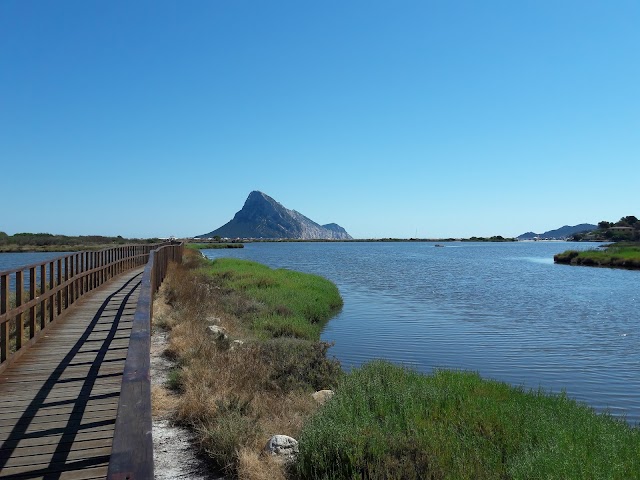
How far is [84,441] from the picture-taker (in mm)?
5465

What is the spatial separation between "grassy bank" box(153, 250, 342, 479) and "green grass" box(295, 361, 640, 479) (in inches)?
22.9

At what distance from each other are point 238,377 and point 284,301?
13.7 metres

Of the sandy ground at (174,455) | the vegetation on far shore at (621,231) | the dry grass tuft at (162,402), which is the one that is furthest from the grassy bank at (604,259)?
the vegetation on far shore at (621,231)

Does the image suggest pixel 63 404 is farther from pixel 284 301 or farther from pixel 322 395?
pixel 284 301

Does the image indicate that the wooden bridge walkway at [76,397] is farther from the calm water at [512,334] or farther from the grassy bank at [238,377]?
the calm water at [512,334]

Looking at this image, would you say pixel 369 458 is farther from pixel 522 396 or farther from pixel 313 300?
pixel 313 300

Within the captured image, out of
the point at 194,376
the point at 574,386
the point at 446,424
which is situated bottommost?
the point at 574,386

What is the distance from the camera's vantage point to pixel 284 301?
73.3 ft

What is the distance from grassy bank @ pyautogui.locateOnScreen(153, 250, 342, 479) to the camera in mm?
6012

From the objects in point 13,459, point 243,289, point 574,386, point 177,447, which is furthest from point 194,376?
point 243,289

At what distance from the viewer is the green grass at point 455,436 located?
18.7 feet

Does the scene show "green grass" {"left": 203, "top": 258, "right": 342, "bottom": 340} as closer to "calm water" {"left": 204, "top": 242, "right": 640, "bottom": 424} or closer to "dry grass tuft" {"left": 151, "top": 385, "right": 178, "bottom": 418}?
"calm water" {"left": 204, "top": 242, "right": 640, "bottom": 424}

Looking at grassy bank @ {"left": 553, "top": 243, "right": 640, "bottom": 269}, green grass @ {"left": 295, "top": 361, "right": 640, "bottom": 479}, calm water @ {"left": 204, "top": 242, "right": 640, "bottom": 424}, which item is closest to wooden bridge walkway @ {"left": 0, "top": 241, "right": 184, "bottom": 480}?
green grass @ {"left": 295, "top": 361, "right": 640, "bottom": 479}

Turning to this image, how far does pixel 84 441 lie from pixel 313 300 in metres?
18.9
